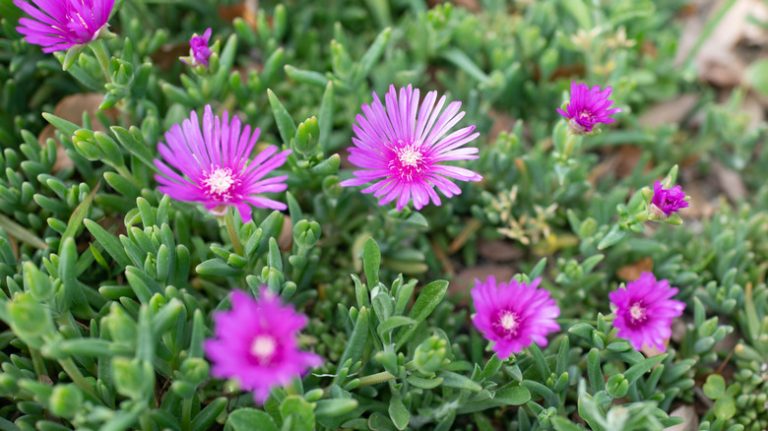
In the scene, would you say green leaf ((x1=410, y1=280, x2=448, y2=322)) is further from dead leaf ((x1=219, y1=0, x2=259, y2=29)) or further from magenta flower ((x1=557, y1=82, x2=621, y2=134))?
dead leaf ((x1=219, y1=0, x2=259, y2=29))

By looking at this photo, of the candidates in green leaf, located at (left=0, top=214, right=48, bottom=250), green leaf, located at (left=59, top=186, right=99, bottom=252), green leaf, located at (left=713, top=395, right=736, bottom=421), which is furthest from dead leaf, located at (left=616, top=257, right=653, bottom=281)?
green leaf, located at (left=0, top=214, right=48, bottom=250)

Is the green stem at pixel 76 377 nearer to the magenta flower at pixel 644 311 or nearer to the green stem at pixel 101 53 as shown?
the green stem at pixel 101 53

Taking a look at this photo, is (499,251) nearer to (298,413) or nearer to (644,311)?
(644,311)

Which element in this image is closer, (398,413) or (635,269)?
(398,413)

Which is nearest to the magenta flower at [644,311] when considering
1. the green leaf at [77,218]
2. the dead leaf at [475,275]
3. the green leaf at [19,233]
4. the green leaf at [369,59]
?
the dead leaf at [475,275]

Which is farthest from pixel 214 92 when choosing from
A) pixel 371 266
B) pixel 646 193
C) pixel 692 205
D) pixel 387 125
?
pixel 692 205

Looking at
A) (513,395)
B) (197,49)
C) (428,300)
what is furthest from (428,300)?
(197,49)

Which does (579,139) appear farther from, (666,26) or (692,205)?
(666,26)
